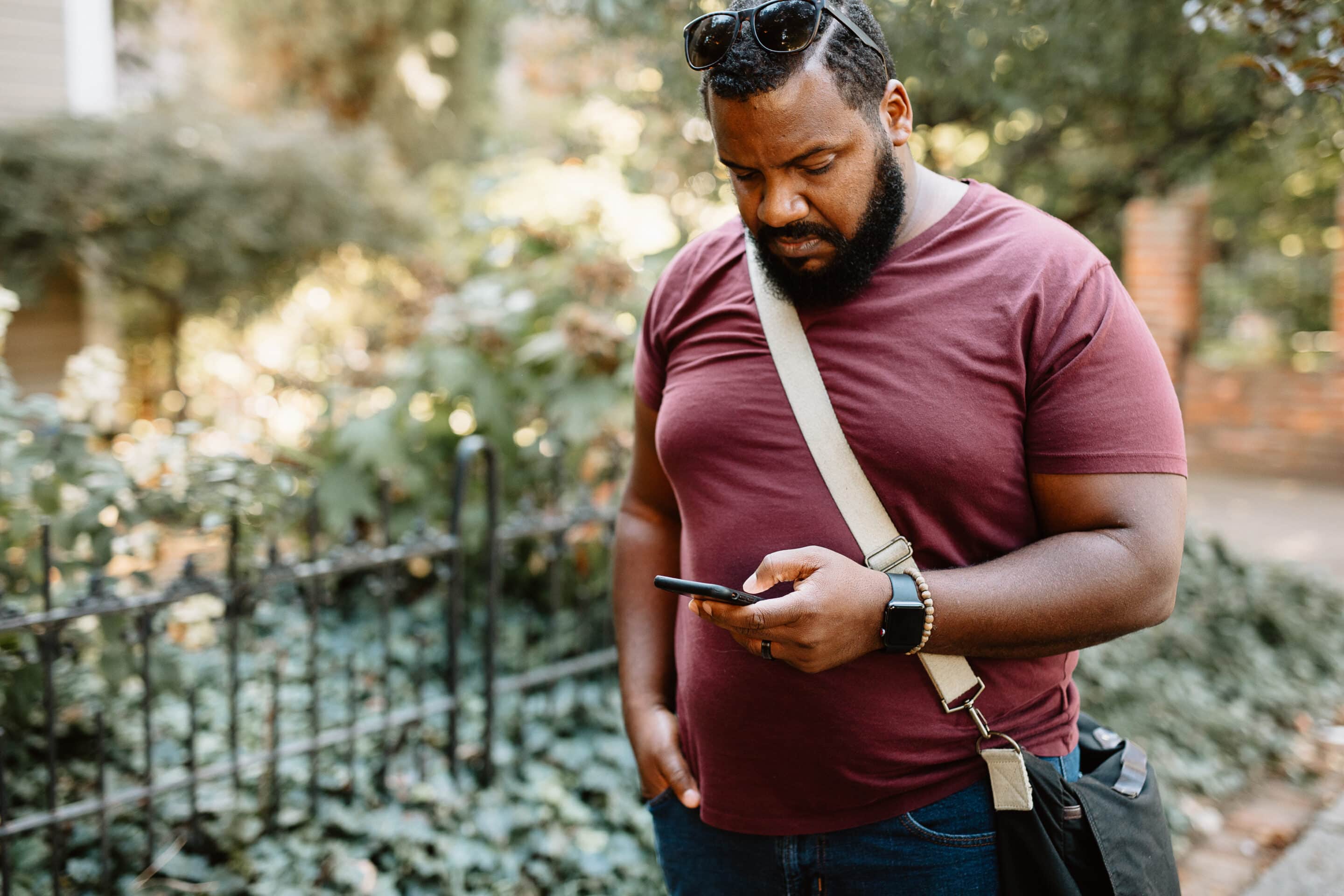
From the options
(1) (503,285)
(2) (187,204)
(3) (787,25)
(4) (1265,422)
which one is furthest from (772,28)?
(4) (1265,422)

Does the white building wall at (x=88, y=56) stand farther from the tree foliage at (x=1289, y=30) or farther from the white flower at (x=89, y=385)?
the tree foliage at (x=1289, y=30)

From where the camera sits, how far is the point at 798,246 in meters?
1.46

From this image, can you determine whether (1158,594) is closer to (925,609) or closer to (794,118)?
(925,609)

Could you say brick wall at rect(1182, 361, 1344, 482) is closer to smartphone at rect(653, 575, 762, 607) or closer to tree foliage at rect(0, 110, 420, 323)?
tree foliage at rect(0, 110, 420, 323)

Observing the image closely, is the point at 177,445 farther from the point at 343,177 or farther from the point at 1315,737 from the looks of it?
the point at 343,177

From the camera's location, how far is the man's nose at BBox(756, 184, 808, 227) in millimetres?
1435

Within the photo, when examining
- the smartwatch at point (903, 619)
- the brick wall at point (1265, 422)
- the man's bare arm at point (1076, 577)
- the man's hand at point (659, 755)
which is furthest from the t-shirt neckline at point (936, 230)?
the brick wall at point (1265, 422)

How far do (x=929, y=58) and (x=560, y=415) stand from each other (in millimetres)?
1804

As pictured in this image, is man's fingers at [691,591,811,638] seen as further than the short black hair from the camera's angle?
No

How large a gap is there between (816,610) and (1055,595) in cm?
31

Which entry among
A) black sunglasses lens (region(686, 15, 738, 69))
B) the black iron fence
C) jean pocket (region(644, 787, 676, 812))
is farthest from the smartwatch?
the black iron fence

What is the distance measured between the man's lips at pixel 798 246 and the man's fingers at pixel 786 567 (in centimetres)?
42

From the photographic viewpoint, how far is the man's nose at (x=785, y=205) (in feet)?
4.71

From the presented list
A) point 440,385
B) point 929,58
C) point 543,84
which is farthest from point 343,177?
point 929,58
